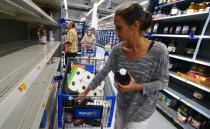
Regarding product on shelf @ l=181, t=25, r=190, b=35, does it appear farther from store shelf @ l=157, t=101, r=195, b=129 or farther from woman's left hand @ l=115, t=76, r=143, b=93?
woman's left hand @ l=115, t=76, r=143, b=93

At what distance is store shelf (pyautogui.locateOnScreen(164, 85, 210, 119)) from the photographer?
2.29m

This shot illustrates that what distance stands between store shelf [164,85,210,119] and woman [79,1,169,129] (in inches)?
58.1

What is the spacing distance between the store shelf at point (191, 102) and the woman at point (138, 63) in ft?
4.84

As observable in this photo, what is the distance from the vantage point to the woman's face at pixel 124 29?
1.04 metres

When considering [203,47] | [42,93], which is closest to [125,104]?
[42,93]

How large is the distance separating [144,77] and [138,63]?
0.38 feet

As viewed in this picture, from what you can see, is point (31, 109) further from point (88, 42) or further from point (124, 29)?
point (88, 42)

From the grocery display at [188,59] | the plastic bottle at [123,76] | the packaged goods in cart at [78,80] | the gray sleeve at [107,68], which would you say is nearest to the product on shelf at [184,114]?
the grocery display at [188,59]

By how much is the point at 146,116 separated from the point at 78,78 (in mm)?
1234

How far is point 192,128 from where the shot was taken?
246 cm

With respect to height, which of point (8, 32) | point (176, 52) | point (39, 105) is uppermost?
point (8, 32)

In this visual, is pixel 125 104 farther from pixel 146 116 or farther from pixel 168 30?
pixel 168 30

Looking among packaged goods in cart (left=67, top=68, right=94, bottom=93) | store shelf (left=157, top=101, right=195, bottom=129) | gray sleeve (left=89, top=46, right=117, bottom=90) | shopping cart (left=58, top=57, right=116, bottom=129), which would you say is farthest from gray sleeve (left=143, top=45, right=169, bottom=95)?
store shelf (left=157, top=101, right=195, bottom=129)

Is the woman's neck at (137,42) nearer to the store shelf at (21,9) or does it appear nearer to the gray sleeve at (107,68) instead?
the gray sleeve at (107,68)
